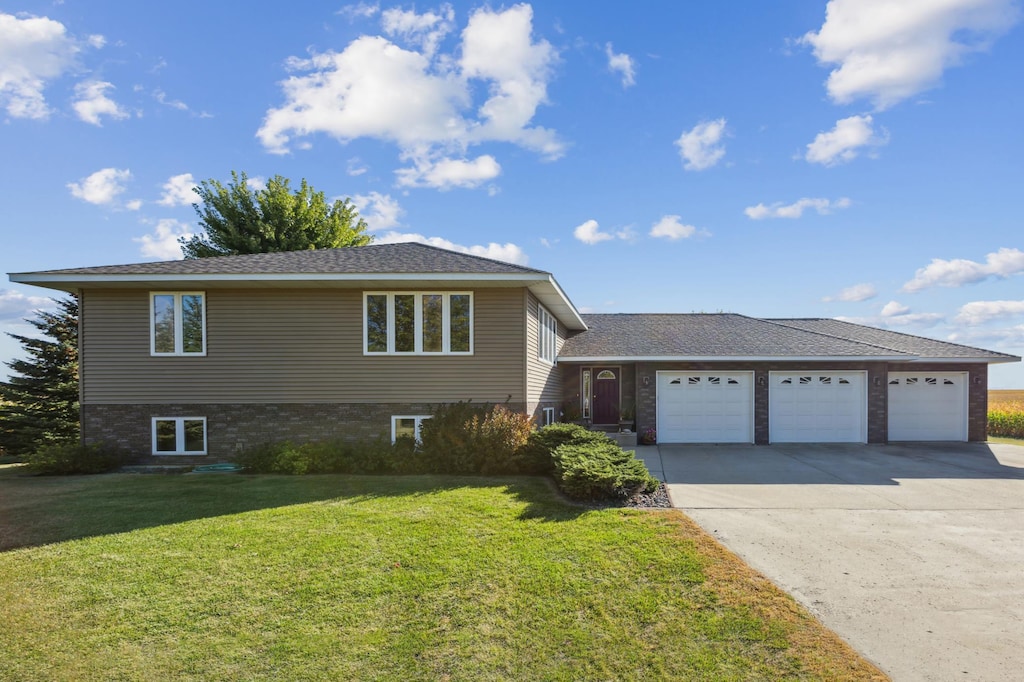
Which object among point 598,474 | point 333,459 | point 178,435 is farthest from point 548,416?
point 178,435

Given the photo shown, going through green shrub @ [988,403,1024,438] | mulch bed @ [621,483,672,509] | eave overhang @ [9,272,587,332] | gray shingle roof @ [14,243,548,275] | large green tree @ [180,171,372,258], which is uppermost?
large green tree @ [180,171,372,258]

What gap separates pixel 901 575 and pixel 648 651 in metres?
3.44

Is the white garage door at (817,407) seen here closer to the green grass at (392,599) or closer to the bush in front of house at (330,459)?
the green grass at (392,599)

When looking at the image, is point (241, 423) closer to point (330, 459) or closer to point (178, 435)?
point (178, 435)

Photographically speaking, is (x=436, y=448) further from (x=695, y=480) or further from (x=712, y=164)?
(x=712, y=164)

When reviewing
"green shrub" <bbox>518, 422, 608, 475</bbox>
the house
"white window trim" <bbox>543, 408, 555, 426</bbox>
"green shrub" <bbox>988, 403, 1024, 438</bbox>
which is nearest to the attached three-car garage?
"white window trim" <bbox>543, 408, 555, 426</bbox>

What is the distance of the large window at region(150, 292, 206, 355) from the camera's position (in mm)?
12945

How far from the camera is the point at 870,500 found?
9.42 metres

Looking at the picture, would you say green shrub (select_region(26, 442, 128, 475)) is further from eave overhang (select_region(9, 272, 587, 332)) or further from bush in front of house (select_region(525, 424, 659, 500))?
bush in front of house (select_region(525, 424, 659, 500))

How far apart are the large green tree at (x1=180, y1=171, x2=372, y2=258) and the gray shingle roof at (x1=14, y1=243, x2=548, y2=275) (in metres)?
15.9

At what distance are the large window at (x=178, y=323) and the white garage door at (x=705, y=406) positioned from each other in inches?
489

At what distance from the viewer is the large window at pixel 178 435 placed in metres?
13.0

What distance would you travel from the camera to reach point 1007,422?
21984 millimetres

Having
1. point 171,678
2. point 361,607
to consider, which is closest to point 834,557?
point 361,607
